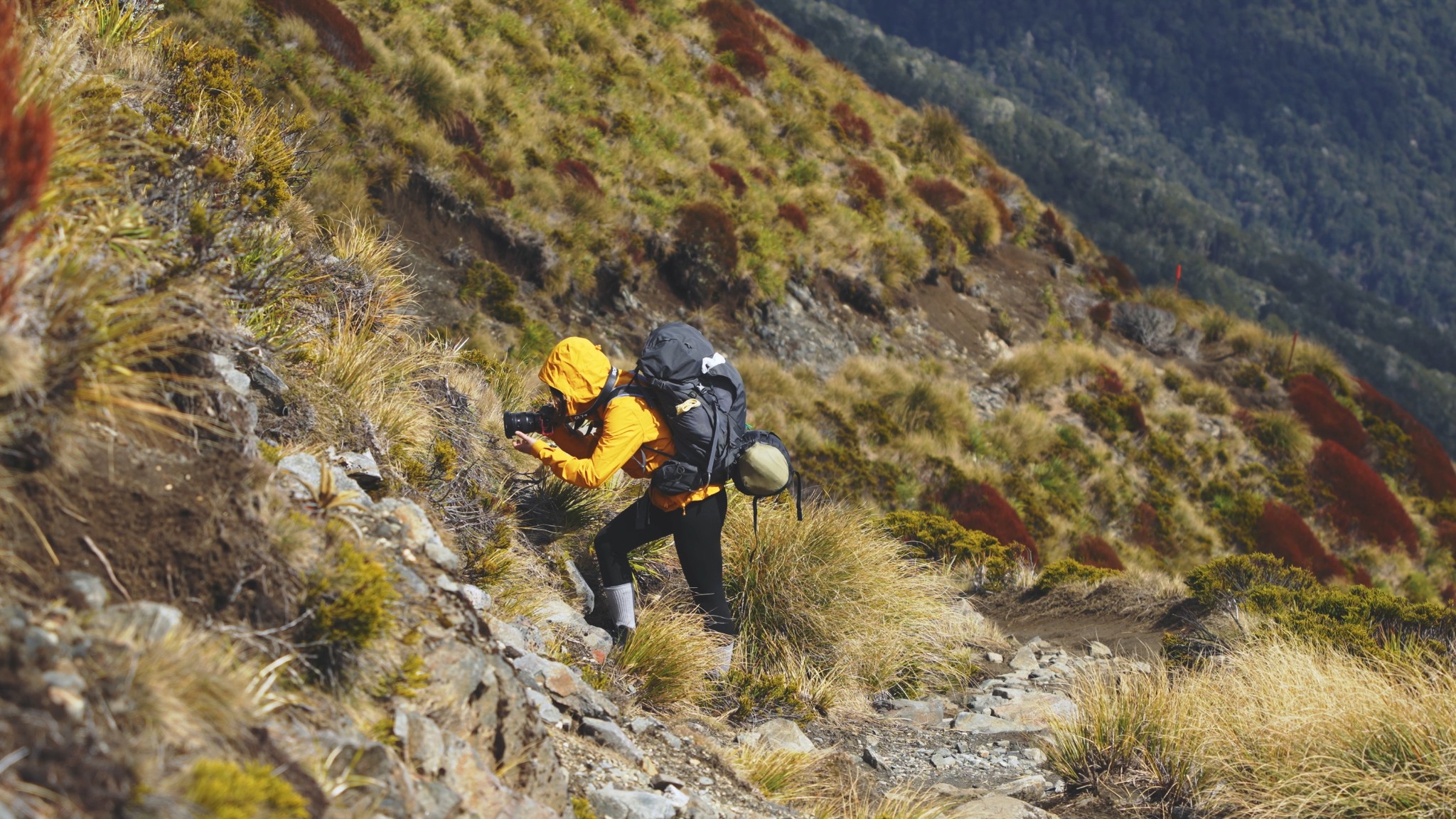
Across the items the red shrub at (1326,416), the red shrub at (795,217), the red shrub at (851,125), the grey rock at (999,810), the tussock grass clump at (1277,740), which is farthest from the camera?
the red shrub at (851,125)

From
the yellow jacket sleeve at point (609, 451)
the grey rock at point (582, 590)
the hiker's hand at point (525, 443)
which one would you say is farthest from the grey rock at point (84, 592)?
the grey rock at point (582, 590)

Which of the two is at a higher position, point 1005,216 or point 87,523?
point 87,523

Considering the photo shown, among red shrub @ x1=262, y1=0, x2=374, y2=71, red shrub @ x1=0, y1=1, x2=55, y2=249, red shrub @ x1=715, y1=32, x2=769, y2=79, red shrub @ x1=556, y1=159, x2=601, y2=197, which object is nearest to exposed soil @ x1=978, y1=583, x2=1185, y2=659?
red shrub @ x1=0, y1=1, x2=55, y2=249

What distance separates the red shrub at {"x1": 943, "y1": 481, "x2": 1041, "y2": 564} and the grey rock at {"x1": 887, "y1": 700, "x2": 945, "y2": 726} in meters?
6.53

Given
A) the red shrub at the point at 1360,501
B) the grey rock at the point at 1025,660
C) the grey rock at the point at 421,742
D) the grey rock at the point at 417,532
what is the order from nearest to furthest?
Answer: the grey rock at the point at 421,742 < the grey rock at the point at 417,532 < the grey rock at the point at 1025,660 < the red shrub at the point at 1360,501

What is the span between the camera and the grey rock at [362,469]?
4117 mm

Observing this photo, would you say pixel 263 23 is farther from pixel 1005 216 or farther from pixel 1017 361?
pixel 1005 216

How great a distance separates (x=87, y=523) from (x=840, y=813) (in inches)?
122

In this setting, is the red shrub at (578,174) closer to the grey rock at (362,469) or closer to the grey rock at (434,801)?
the grey rock at (362,469)

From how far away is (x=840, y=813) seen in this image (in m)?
4.27

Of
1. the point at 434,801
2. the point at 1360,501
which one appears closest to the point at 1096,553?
the point at 1360,501

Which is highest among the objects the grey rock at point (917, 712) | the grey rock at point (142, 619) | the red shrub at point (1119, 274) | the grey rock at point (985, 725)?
the grey rock at point (142, 619)

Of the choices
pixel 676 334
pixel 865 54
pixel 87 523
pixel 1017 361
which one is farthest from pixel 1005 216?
pixel 865 54

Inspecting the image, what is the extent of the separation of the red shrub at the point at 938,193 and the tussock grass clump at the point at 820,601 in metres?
15.8
